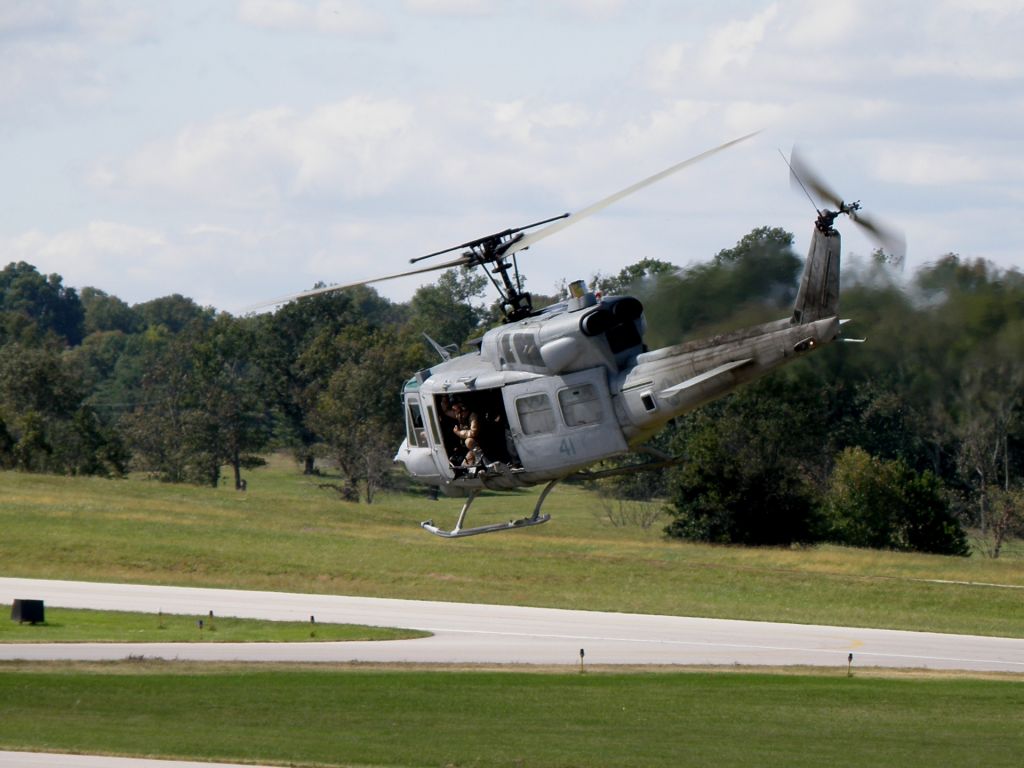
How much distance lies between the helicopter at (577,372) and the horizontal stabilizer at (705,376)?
25 mm

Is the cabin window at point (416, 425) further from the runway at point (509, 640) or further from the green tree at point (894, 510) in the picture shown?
the green tree at point (894, 510)

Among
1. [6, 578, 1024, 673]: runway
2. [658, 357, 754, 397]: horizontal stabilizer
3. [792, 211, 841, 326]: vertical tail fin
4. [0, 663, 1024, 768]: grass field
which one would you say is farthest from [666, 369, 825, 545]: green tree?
[792, 211, 841, 326]: vertical tail fin

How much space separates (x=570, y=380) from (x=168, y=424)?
335 ft

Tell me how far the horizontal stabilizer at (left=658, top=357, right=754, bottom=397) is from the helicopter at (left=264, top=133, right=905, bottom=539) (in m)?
0.03

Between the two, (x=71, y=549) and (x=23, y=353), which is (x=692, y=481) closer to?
(x=71, y=549)

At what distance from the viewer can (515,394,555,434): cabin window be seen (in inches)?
1140

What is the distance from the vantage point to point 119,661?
4025 centimetres

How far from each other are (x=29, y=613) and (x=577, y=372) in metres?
26.4

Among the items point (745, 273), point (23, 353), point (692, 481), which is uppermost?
point (23, 353)

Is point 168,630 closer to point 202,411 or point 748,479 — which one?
point 748,479

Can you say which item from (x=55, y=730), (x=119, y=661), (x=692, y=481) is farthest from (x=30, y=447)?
(x=55, y=730)

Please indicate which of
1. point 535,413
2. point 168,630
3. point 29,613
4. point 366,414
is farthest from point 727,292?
point 366,414

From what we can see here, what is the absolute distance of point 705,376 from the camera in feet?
89.2

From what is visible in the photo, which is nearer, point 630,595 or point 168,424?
point 630,595
